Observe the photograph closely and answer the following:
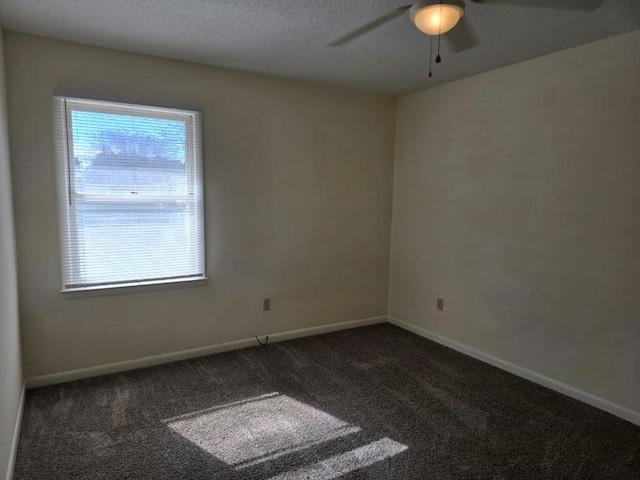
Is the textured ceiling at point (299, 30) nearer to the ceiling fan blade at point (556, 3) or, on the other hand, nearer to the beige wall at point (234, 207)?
the ceiling fan blade at point (556, 3)

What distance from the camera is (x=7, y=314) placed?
2.06 meters

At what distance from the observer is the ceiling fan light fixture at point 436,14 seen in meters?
1.82

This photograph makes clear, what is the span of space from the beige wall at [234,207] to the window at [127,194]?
0.29 ft

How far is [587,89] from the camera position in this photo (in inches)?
101

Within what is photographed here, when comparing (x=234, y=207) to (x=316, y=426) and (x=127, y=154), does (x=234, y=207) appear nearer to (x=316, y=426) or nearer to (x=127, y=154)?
(x=127, y=154)

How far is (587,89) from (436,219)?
1.49 metres

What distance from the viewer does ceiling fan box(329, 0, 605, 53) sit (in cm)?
183

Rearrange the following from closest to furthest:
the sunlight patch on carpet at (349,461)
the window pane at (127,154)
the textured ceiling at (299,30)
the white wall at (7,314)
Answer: the white wall at (7,314) < the sunlight patch on carpet at (349,461) < the textured ceiling at (299,30) < the window pane at (127,154)

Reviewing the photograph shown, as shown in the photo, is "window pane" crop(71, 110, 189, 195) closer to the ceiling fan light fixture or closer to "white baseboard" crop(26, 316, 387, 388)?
"white baseboard" crop(26, 316, 387, 388)

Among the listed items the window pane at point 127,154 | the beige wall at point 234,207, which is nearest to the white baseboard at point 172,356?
the beige wall at point 234,207

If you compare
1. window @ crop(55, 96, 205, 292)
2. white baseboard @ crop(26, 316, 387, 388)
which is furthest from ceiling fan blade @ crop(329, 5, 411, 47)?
white baseboard @ crop(26, 316, 387, 388)

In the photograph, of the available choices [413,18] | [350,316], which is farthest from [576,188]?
[350,316]

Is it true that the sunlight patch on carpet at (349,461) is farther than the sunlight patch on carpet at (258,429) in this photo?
No

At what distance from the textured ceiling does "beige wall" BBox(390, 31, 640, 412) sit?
0.28 meters
